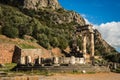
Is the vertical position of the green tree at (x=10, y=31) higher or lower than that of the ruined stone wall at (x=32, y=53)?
higher

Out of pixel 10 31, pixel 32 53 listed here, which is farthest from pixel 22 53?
pixel 10 31

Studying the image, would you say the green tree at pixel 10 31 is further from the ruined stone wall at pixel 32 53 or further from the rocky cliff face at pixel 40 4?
the rocky cliff face at pixel 40 4

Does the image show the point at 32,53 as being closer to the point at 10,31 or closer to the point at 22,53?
the point at 22,53

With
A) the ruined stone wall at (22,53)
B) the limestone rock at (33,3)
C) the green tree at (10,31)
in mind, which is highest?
the limestone rock at (33,3)

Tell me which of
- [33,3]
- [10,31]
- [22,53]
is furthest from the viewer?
[33,3]

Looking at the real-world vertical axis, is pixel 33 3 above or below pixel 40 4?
below

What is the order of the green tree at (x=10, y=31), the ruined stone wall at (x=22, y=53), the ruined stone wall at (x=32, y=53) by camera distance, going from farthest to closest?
the green tree at (x=10, y=31) → the ruined stone wall at (x=32, y=53) → the ruined stone wall at (x=22, y=53)

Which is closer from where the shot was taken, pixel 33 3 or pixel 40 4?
pixel 33 3

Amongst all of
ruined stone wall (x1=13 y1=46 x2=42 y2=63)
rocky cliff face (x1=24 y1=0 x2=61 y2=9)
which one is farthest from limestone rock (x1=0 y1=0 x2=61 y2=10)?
ruined stone wall (x1=13 y1=46 x2=42 y2=63)

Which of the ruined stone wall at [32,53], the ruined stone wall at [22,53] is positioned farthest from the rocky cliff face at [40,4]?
the ruined stone wall at [22,53]

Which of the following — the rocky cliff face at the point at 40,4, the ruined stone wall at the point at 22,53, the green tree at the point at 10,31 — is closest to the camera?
the ruined stone wall at the point at 22,53

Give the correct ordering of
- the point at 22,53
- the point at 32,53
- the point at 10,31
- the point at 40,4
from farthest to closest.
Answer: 1. the point at 40,4
2. the point at 10,31
3. the point at 32,53
4. the point at 22,53

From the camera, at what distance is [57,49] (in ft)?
288

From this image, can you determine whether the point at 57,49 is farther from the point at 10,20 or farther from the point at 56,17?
the point at 56,17
